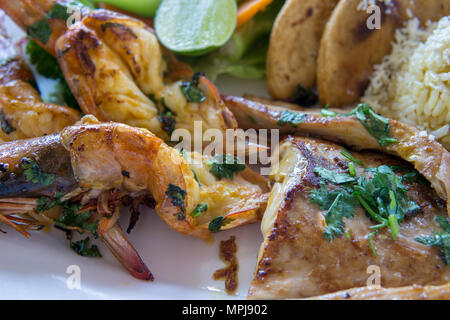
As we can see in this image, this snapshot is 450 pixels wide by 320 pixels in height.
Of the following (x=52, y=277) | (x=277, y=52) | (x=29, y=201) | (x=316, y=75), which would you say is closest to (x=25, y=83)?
(x=29, y=201)

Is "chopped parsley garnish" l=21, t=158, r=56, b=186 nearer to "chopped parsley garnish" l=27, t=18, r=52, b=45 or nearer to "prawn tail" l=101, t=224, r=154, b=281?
"prawn tail" l=101, t=224, r=154, b=281

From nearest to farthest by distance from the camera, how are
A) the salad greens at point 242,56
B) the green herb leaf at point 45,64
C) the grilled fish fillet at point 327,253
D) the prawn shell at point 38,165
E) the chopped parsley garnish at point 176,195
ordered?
the grilled fish fillet at point 327,253 → the prawn shell at point 38,165 → the chopped parsley garnish at point 176,195 → the green herb leaf at point 45,64 → the salad greens at point 242,56

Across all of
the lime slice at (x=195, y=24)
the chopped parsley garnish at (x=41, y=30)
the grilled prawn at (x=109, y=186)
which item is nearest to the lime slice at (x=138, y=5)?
the lime slice at (x=195, y=24)

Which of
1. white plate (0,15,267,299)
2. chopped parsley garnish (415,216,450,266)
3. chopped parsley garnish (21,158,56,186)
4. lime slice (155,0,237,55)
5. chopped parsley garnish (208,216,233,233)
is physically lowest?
white plate (0,15,267,299)

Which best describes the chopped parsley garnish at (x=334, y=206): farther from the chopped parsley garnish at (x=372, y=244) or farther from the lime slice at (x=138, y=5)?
the lime slice at (x=138, y=5)

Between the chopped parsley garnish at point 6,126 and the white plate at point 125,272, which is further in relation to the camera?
the chopped parsley garnish at point 6,126

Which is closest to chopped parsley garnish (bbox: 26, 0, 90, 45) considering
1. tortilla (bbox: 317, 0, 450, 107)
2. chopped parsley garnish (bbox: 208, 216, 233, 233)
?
chopped parsley garnish (bbox: 208, 216, 233, 233)
